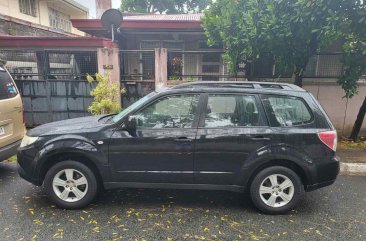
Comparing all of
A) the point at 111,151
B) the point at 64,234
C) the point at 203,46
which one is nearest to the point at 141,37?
the point at 203,46

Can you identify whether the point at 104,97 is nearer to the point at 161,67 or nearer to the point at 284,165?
the point at 161,67

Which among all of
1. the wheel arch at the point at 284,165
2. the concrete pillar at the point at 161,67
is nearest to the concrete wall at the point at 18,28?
the concrete pillar at the point at 161,67

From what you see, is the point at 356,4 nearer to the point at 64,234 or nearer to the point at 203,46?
the point at 64,234

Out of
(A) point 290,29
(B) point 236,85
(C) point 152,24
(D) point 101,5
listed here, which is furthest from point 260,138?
(D) point 101,5

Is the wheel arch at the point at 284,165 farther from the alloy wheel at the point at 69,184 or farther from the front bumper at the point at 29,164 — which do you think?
the front bumper at the point at 29,164

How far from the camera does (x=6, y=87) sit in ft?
16.0

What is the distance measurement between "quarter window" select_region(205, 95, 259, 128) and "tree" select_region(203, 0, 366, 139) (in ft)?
8.18

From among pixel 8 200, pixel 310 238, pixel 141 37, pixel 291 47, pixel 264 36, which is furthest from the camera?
pixel 141 37

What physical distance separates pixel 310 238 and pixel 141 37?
1017 centimetres

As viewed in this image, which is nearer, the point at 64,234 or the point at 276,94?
the point at 64,234

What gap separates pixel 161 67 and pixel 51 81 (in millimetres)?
2979

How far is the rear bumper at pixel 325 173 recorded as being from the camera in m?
3.62

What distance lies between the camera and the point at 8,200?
3.98 metres

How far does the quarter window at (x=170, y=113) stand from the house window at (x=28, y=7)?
12595 millimetres
